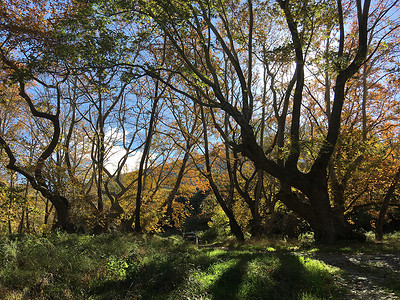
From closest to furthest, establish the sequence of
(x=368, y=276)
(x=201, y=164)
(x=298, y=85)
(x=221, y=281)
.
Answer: (x=221, y=281)
(x=368, y=276)
(x=298, y=85)
(x=201, y=164)

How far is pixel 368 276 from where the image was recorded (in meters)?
4.66

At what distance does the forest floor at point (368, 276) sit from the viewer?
152 inches

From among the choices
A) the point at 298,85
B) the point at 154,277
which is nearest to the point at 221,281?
the point at 154,277

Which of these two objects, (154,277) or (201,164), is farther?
(201,164)

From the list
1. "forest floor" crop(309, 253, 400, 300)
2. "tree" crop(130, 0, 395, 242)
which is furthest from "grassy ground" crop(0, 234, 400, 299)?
"tree" crop(130, 0, 395, 242)

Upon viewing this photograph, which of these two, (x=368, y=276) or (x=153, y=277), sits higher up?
(x=153, y=277)

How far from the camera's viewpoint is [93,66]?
6934 millimetres

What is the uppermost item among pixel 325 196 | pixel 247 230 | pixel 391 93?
pixel 391 93

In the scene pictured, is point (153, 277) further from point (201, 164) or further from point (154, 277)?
point (201, 164)

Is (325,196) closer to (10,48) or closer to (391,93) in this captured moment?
(391,93)

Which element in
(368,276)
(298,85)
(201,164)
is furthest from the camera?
(201,164)

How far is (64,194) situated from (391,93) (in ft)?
50.9

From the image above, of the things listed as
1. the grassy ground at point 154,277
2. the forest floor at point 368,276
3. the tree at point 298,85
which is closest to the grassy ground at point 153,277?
the grassy ground at point 154,277

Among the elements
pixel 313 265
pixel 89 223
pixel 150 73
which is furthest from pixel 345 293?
pixel 89 223
